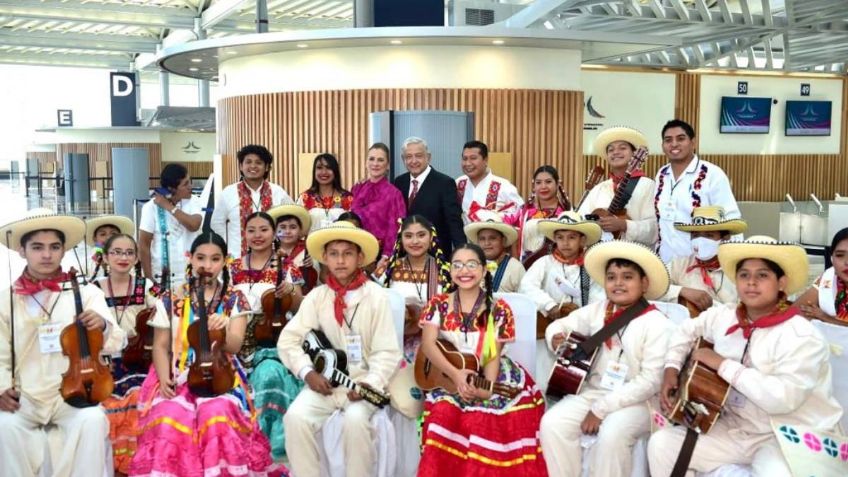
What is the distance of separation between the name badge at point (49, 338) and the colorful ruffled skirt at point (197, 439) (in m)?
0.49

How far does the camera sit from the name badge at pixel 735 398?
11.2 feet

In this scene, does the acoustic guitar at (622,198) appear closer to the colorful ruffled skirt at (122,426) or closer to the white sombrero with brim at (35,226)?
the colorful ruffled skirt at (122,426)

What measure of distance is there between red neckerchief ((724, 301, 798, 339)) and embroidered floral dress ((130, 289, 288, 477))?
223 cm

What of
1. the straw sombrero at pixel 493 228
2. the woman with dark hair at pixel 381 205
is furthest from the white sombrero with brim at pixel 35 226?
the straw sombrero at pixel 493 228

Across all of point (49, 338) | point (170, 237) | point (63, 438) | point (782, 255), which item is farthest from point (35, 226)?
point (782, 255)

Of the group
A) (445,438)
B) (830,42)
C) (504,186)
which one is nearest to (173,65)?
(504,186)

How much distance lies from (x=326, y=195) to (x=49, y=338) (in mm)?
2635

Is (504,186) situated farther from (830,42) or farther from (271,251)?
(830,42)

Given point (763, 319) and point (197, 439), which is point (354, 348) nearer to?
point (197, 439)

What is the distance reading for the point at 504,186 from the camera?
6.29 meters

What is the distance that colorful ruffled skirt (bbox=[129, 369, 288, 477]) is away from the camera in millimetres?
3623

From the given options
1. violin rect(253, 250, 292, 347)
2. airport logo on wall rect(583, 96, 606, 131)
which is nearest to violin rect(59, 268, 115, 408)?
violin rect(253, 250, 292, 347)

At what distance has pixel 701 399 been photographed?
3316 millimetres

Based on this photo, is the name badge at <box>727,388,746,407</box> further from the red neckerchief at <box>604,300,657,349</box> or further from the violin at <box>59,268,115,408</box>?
the violin at <box>59,268,115,408</box>
